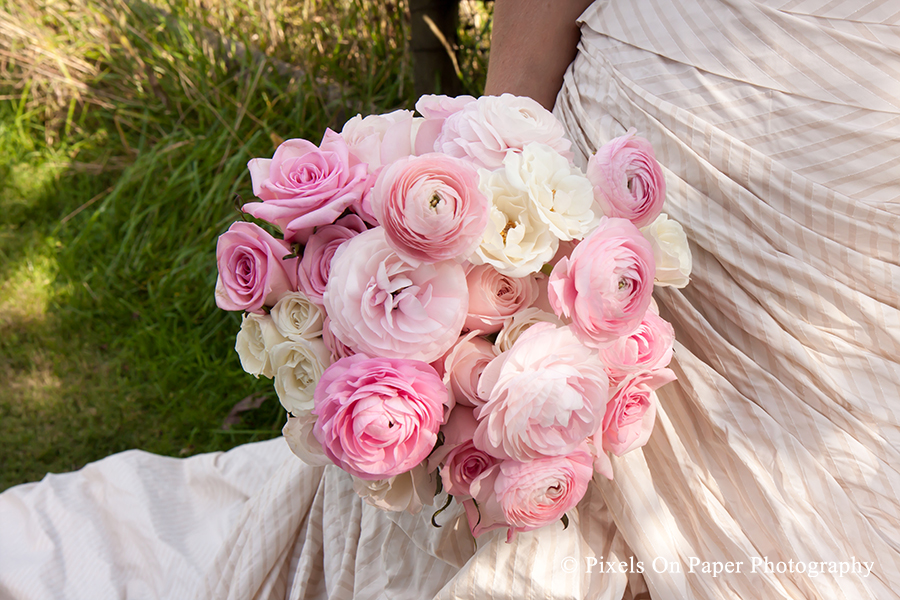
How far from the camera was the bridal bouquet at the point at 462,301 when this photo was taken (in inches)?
28.3

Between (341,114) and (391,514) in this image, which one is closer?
(391,514)

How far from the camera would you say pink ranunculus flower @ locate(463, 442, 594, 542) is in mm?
763

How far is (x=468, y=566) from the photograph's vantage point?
92cm

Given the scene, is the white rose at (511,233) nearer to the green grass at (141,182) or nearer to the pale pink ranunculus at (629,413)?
the pale pink ranunculus at (629,413)

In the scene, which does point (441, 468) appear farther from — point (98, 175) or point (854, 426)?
point (98, 175)

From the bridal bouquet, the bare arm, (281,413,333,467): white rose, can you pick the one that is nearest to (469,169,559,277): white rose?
the bridal bouquet

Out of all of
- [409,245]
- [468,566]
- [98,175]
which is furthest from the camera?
[98,175]

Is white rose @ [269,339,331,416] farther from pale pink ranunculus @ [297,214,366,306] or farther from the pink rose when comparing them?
the pink rose

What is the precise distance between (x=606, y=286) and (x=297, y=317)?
0.40m

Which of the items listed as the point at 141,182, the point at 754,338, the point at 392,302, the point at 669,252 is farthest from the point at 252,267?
the point at 141,182

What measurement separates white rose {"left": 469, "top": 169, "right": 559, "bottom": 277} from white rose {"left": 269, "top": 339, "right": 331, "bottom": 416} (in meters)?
0.24

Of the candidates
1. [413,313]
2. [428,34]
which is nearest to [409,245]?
[413,313]

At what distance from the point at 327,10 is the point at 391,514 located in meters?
2.76

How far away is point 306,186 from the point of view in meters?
0.81
